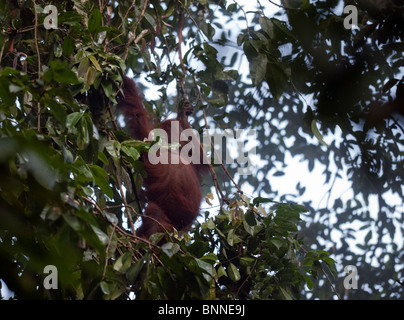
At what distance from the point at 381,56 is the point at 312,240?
4192 mm

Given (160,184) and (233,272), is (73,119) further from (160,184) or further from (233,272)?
(160,184)

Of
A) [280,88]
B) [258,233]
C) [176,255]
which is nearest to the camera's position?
[176,255]

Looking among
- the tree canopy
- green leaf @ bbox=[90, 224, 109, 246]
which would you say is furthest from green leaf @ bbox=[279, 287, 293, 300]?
green leaf @ bbox=[90, 224, 109, 246]

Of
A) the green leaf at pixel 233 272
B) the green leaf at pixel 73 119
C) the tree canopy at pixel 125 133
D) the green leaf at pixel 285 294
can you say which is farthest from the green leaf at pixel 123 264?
the green leaf at pixel 285 294

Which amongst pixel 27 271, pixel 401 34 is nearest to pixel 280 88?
pixel 401 34

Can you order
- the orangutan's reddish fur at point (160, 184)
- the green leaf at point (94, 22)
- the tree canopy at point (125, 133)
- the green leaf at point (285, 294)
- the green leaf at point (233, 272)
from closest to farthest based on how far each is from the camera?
the tree canopy at point (125, 133) < the green leaf at point (94, 22) < the green leaf at point (233, 272) < the green leaf at point (285, 294) < the orangutan's reddish fur at point (160, 184)

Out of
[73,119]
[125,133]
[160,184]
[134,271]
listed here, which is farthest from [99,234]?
[160,184]

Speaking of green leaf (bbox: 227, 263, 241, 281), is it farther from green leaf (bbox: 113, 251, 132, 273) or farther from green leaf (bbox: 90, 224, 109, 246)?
green leaf (bbox: 90, 224, 109, 246)

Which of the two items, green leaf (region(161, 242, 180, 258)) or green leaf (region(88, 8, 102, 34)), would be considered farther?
green leaf (region(88, 8, 102, 34))

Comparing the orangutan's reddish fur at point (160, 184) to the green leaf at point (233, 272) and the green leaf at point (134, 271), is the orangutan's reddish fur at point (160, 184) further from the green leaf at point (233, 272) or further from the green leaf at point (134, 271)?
the green leaf at point (134, 271)

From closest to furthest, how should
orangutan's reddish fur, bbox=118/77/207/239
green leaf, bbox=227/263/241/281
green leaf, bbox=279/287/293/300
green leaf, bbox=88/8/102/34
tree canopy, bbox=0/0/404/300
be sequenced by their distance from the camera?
tree canopy, bbox=0/0/404/300 < green leaf, bbox=88/8/102/34 < green leaf, bbox=227/263/241/281 < green leaf, bbox=279/287/293/300 < orangutan's reddish fur, bbox=118/77/207/239

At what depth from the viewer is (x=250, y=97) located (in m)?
4.17

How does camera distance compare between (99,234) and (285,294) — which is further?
(285,294)
